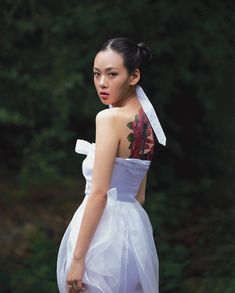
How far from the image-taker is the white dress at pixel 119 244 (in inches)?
126

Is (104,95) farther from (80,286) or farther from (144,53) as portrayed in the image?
(80,286)

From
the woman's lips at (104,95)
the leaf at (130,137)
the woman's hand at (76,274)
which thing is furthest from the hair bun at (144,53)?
the woman's hand at (76,274)

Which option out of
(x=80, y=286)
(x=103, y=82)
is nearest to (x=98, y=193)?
(x=80, y=286)

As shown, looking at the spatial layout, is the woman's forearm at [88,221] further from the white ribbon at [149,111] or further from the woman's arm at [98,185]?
the white ribbon at [149,111]

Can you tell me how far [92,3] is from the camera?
22.5ft

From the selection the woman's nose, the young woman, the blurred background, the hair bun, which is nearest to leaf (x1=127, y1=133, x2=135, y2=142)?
the young woman

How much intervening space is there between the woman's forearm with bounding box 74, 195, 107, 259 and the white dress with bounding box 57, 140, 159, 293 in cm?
6

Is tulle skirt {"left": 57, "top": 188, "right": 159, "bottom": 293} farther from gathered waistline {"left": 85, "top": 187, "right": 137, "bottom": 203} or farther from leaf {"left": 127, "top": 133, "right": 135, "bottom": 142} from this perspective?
leaf {"left": 127, "top": 133, "right": 135, "bottom": 142}

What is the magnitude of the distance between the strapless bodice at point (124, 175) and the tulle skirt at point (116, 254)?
0.04 m

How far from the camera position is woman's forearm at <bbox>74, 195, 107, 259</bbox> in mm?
3125

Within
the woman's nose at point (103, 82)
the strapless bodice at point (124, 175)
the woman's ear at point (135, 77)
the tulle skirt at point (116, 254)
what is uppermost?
the woman's ear at point (135, 77)

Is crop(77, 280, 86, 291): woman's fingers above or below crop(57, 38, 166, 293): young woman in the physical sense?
below

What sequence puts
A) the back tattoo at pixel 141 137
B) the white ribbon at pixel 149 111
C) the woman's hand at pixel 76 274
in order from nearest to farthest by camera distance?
the woman's hand at pixel 76 274
the back tattoo at pixel 141 137
the white ribbon at pixel 149 111

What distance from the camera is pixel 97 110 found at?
6930mm
